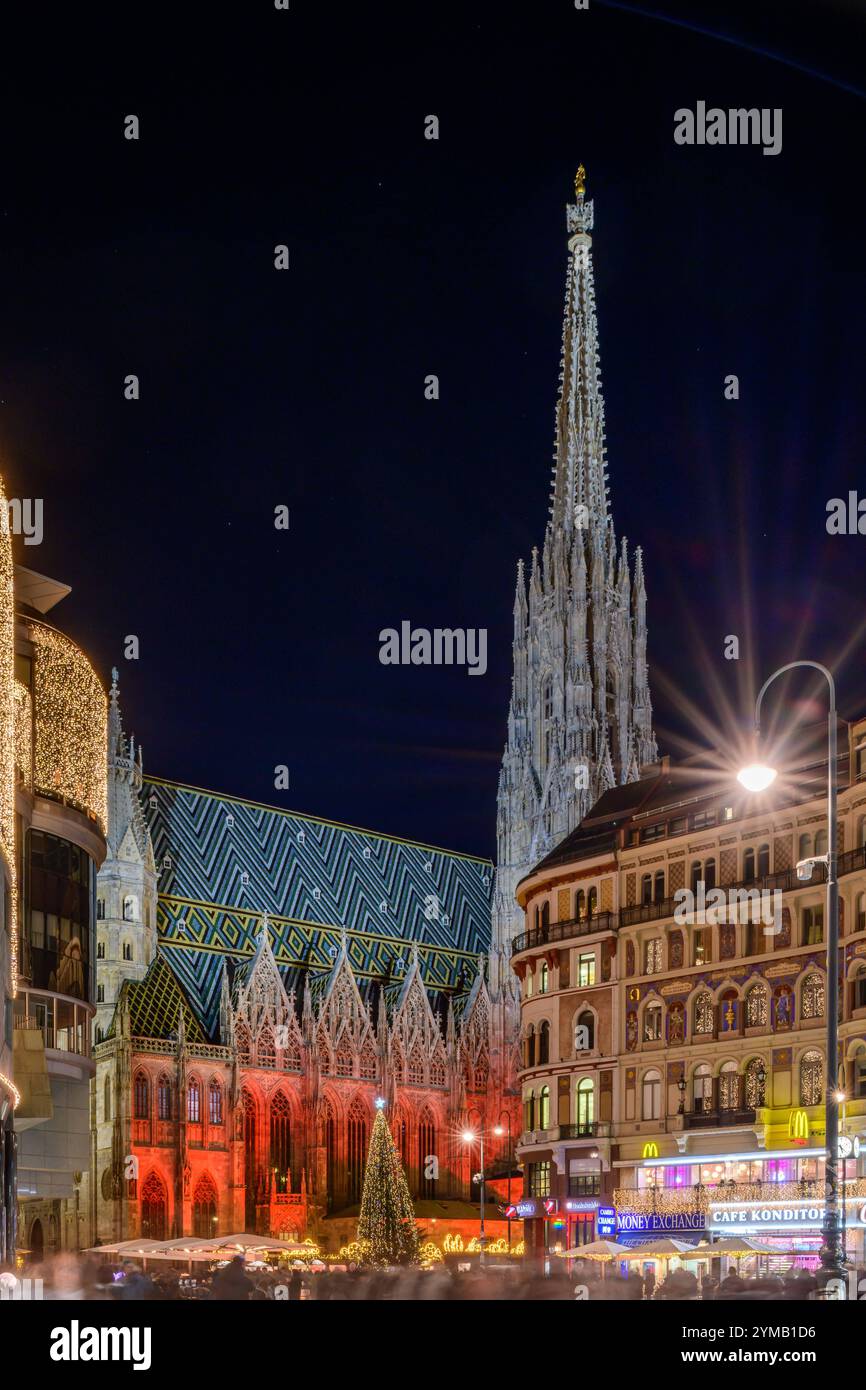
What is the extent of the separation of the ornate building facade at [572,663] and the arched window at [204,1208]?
1103 inches

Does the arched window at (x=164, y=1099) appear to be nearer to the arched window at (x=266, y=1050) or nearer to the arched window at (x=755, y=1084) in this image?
the arched window at (x=266, y=1050)

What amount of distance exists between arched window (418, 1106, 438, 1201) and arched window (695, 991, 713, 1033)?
Answer: 59208 mm

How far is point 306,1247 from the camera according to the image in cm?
6644

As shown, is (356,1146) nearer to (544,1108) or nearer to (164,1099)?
(164,1099)

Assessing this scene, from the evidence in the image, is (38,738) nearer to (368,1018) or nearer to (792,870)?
(792,870)

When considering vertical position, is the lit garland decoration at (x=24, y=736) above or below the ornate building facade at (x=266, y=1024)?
above

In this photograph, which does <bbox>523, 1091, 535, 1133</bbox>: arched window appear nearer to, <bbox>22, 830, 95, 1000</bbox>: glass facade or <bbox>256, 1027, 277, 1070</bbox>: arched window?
<bbox>22, 830, 95, 1000</bbox>: glass facade

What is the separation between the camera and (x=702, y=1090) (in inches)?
2261

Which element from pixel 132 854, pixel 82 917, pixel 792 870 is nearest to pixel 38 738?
pixel 82 917

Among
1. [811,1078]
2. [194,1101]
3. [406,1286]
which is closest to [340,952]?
[194,1101]

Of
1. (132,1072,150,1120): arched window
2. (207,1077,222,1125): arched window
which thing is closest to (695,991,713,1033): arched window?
(132,1072,150,1120): arched window

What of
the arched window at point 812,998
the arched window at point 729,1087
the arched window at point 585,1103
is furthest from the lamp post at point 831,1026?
the arched window at point 585,1103

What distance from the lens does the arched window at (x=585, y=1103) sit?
61.6 m

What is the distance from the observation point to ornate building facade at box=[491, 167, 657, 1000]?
407 ft
